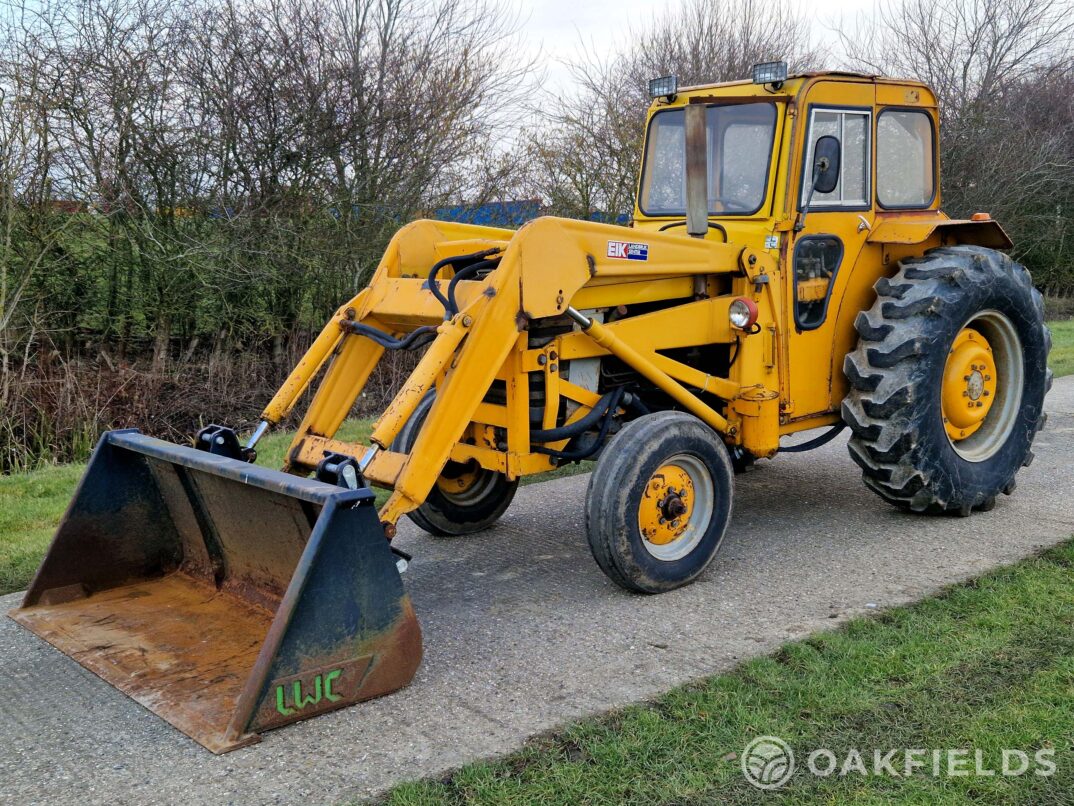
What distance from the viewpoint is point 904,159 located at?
6.35 meters

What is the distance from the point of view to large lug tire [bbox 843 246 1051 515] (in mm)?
5797

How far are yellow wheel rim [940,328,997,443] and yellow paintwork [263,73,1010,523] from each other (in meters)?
0.59

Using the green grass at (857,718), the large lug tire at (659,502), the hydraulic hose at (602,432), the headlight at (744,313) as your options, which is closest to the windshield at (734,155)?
the headlight at (744,313)

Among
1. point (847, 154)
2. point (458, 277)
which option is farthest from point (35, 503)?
point (847, 154)

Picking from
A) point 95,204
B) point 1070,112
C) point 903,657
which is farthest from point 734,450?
point 1070,112

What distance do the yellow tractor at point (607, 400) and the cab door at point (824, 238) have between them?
0.06ft

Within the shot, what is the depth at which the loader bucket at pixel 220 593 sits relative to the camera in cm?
376

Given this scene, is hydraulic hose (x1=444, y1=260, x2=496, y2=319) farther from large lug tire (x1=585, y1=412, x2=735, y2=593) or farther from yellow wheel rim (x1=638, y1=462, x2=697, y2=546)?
yellow wheel rim (x1=638, y1=462, x2=697, y2=546)

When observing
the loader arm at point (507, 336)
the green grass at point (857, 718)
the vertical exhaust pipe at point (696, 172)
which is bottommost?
the green grass at point (857, 718)

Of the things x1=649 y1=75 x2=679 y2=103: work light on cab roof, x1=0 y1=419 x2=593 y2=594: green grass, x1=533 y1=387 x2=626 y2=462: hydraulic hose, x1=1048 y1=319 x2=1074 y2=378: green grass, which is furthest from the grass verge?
x1=1048 y1=319 x2=1074 y2=378: green grass

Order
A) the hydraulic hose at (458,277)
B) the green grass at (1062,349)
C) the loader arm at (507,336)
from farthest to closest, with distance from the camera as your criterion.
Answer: the green grass at (1062,349), the hydraulic hose at (458,277), the loader arm at (507,336)

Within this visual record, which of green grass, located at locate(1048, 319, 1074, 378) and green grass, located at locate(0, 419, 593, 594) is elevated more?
green grass, located at locate(0, 419, 593, 594)

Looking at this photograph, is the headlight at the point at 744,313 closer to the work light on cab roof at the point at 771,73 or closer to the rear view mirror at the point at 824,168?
the rear view mirror at the point at 824,168

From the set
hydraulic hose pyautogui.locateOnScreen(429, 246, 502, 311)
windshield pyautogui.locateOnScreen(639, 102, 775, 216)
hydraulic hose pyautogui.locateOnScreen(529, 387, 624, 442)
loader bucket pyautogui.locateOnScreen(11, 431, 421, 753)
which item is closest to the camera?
loader bucket pyautogui.locateOnScreen(11, 431, 421, 753)
